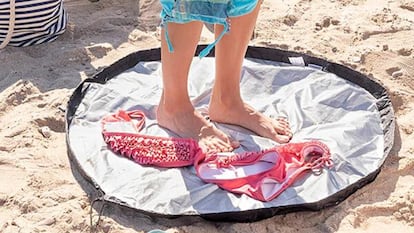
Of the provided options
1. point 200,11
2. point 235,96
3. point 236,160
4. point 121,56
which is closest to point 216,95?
point 235,96

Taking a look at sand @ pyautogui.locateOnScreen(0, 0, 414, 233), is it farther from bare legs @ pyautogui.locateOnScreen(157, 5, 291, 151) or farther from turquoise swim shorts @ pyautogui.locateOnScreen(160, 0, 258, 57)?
turquoise swim shorts @ pyautogui.locateOnScreen(160, 0, 258, 57)

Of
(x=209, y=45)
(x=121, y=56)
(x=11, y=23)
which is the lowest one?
(x=121, y=56)

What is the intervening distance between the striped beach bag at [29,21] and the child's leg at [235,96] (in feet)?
2.79

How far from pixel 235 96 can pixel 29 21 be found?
94cm

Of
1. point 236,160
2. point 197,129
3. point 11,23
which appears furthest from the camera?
point 11,23

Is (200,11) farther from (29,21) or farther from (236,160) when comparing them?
(29,21)

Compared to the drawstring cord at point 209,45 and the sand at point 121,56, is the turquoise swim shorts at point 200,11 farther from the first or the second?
the sand at point 121,56

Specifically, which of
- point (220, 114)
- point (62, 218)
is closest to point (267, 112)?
point (220, 114)

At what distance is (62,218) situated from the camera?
1735 millimetres

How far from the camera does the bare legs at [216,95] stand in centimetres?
193

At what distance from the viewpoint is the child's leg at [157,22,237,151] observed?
1894 mm

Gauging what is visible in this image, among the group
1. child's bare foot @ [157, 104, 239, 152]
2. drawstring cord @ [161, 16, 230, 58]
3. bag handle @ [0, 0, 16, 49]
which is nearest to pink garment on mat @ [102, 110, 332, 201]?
child's bare foot @ [157, 104, 239, 152]

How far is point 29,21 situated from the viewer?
257 centimetres

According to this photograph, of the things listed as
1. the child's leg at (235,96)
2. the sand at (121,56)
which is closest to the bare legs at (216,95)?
the child's leg at (235,96)
